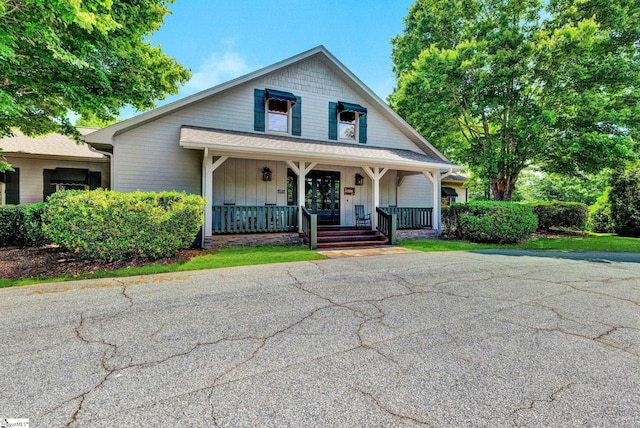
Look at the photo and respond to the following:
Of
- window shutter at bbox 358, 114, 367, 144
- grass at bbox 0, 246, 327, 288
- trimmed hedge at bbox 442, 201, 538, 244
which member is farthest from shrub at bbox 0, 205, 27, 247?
trimmed hedge at bbox 442, 201, 538, 244

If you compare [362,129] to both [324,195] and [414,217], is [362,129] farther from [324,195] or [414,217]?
[414,217]

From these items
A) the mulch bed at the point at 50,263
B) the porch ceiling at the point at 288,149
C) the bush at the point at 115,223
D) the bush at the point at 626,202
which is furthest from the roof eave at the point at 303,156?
the bush at the point at 626,202

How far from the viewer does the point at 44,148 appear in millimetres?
12766

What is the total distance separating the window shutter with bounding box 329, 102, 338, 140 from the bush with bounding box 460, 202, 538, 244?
593 centimetres

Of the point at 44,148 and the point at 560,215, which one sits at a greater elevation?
the point at 44,148

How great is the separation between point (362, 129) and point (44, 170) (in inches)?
530

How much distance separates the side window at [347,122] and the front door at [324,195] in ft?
5.43

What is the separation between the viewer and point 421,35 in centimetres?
1783

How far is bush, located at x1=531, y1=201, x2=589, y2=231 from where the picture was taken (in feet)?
49.3

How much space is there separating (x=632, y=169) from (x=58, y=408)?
69.0 feet

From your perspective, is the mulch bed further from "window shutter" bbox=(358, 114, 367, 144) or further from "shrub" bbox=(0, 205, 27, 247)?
"window shutter" bbox=(358, 114, 367, 144)

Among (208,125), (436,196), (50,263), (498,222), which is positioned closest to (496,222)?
(498,222)

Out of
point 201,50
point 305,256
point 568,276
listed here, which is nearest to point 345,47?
point 201,50

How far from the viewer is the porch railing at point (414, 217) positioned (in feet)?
38.1
